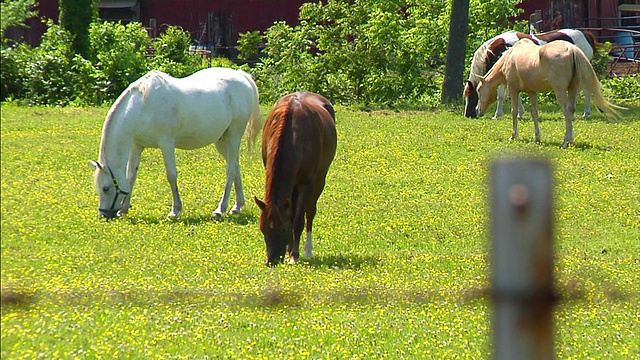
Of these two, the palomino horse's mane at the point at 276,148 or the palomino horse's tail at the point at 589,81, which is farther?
the palomino horse's tail at the point at 589,81

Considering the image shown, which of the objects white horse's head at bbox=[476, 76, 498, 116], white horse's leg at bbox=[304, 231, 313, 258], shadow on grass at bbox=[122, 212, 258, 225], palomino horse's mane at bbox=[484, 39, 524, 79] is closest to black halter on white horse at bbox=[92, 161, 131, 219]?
shadow on grass at bbox=[122, 212, 258, 225]

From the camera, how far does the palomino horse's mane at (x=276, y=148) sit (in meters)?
8.35

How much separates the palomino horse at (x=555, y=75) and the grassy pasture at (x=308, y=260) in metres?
0.69

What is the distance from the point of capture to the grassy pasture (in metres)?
3.08

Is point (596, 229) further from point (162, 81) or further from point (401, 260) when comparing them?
point (162, 81)

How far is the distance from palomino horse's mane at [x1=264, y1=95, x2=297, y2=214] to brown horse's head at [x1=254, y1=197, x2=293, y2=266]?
0.31ft

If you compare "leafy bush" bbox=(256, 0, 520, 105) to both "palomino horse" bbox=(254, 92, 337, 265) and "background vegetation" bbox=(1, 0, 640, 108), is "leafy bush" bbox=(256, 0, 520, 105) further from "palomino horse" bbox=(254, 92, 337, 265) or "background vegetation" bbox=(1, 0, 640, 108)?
"palomino horse" bbox=(254, 92, 337, 265)

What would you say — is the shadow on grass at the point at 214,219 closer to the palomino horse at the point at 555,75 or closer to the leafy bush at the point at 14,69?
the leafy bush at the point at 14,69

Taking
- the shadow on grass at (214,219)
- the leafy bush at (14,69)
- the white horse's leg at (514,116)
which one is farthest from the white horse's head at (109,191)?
the white horse's leg at (514,116)

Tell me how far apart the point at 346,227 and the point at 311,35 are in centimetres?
1270

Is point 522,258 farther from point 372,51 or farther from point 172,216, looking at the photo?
point 372,51

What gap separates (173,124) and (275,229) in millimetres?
1743

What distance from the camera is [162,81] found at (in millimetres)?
8211

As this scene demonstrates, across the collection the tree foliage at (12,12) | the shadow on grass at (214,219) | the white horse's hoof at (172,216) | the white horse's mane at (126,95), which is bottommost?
the shadow on grass at (214,219)
